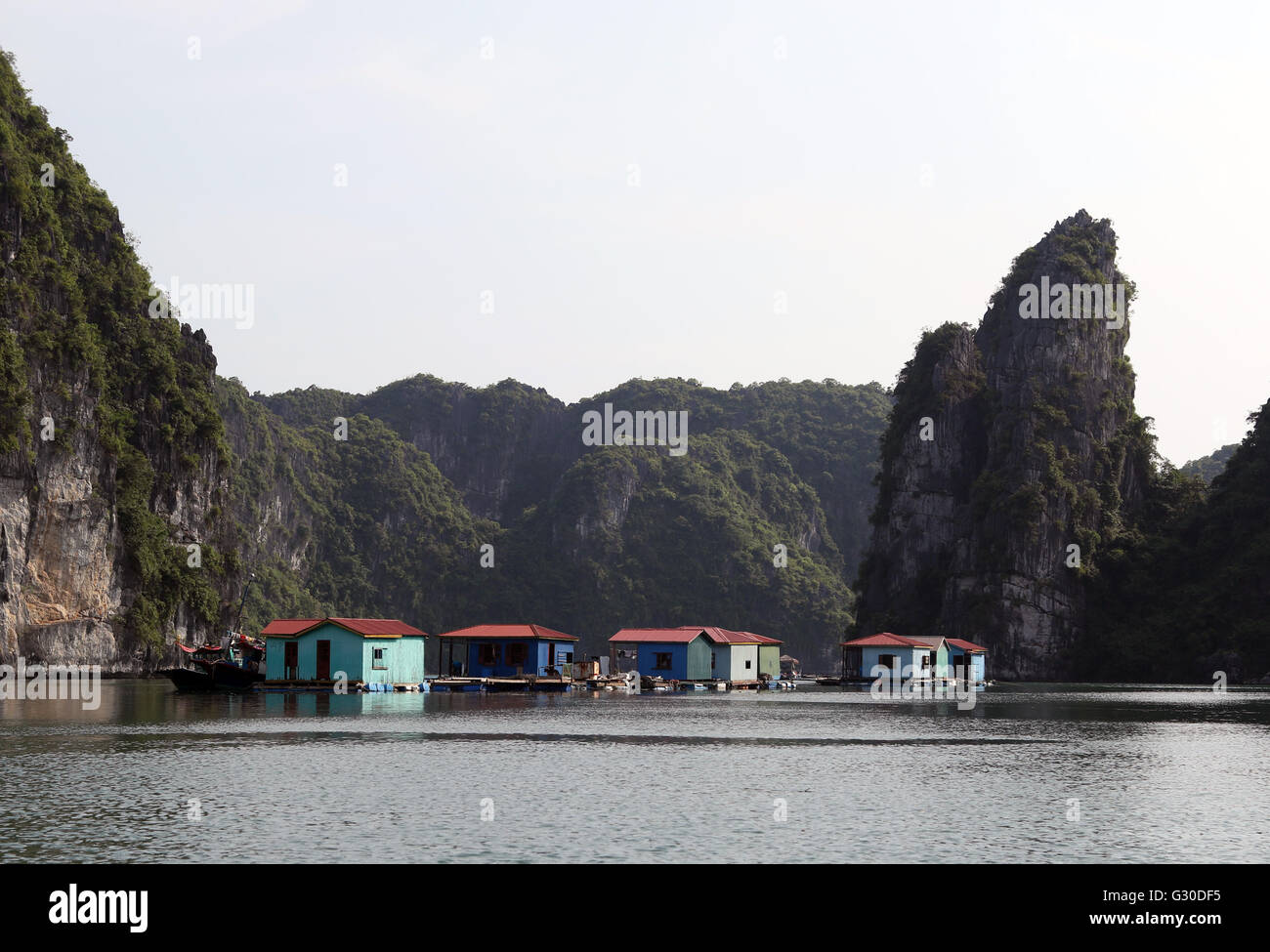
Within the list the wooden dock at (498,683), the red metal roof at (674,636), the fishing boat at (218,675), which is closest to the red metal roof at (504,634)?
the wooden dock at (498,683)

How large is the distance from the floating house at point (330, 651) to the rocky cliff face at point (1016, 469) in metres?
77.4

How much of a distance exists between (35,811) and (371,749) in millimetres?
15866

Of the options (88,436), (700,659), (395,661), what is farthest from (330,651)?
(88,436)

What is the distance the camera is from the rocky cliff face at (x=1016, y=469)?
470 ft

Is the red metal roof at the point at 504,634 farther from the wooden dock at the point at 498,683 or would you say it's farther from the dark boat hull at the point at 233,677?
the dark boat hull at the point at 233,677

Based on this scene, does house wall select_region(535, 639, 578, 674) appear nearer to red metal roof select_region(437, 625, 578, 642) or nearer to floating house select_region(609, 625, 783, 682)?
red metal roof select_region(437, 625, 578, 642)

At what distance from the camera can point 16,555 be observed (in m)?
95.1

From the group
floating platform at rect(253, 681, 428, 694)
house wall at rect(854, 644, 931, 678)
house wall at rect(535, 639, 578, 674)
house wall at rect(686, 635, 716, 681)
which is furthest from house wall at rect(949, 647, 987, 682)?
floating platform at rect(253, 681, 428, 694)

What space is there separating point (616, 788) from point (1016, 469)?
124 m

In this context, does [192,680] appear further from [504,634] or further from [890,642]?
[890,642]

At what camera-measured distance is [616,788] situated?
3316 cm

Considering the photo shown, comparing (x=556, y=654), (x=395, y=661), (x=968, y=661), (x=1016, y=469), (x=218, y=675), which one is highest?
(x=1016, y=469)

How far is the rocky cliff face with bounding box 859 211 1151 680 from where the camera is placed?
143 m

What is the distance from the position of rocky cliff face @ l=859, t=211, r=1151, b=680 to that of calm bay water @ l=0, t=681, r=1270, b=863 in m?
81.8
